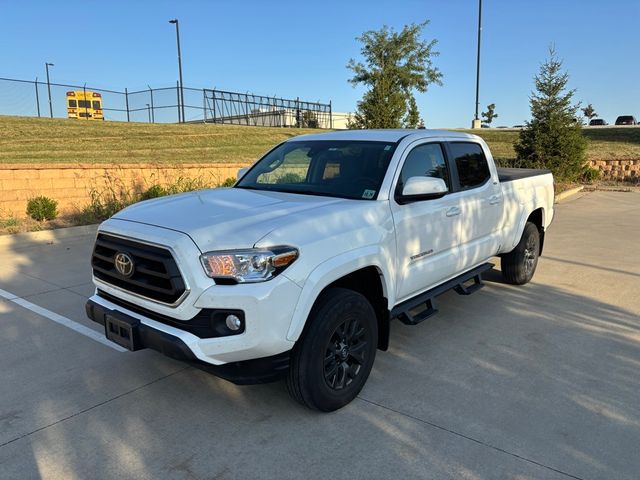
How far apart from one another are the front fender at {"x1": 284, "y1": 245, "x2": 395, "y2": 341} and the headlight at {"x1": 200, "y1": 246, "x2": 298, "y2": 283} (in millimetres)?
245

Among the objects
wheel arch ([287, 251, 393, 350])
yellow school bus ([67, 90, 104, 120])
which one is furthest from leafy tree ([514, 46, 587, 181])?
yellow school bus ([67, 90, 104, 120])

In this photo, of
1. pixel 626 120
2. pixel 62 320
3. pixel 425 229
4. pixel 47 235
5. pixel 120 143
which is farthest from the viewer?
pixel 626 120

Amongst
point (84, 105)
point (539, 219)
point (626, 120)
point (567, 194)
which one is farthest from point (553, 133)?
point (626, 120)

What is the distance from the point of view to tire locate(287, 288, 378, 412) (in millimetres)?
3039

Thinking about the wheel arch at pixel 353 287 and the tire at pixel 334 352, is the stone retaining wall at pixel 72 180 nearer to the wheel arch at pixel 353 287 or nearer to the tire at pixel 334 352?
the wheel arch at pixel 353 287

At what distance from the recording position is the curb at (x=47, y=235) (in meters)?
8.32

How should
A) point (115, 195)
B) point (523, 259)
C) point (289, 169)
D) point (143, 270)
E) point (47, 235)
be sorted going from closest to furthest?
point (143, 270), point (289, 169), point (523, 259), point (47, 235), point (115, 195)

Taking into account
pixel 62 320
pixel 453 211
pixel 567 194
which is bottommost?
pixel 62 320

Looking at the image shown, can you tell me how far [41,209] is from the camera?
976 cm

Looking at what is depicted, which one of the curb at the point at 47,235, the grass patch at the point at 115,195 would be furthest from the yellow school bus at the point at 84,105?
the curb at the point at 47,235

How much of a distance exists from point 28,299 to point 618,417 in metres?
5.70

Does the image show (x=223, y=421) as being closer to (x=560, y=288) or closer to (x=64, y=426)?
(x=64, y=426)

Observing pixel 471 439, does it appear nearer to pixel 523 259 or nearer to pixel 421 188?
pixel 421 188

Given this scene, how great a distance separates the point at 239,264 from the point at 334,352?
0.92m
